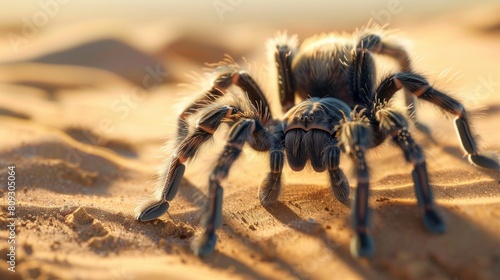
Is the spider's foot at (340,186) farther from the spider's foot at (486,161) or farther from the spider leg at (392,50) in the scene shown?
the spider leg at (392,50)

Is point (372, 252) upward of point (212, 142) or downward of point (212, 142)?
downward

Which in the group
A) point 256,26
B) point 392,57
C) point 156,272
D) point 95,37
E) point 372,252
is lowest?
point 156,272

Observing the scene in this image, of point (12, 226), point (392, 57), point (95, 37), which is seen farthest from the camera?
point (95, 37)

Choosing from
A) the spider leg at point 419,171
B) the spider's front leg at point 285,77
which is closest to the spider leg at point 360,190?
the spider leg at point 419,171

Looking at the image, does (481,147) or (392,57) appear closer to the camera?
(481,147)

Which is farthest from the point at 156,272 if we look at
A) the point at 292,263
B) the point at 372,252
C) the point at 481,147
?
the point at 481,147

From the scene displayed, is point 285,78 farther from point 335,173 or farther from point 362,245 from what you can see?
point 362,245

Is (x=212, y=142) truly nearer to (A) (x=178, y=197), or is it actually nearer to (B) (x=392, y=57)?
(A) (x=178, y=197)

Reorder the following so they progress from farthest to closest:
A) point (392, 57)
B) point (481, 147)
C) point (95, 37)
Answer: point (95, 37), point (392, 57), point (481, 147)

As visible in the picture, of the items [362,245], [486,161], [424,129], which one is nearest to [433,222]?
[362,245]
